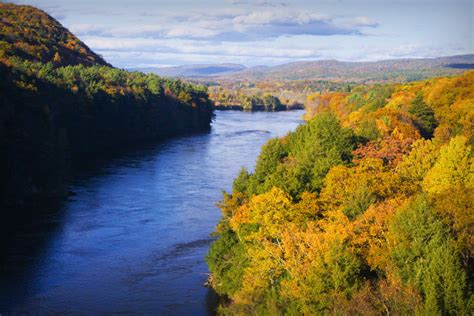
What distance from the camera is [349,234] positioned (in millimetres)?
25797

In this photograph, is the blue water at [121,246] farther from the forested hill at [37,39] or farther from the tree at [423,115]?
the forested hill at [37,39]

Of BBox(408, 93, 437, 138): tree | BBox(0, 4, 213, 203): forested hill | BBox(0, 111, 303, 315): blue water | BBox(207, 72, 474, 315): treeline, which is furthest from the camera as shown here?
BBox(408, 93, 437, 138): tree

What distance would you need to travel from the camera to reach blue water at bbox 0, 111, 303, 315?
30969mm

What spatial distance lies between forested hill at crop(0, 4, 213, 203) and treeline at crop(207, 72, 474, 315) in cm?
1997

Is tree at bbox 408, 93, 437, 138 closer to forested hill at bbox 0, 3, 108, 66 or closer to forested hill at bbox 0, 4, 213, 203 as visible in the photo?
forested hill at bbox 0, 4, 213, 203

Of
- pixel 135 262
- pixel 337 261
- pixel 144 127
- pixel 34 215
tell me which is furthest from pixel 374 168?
pixel 144 127

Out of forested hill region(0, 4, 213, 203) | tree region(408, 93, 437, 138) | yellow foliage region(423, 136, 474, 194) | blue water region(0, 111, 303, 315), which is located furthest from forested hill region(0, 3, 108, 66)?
yellow foliage region(423, 136, 474, 194)

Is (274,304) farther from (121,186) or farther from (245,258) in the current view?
(121,186)

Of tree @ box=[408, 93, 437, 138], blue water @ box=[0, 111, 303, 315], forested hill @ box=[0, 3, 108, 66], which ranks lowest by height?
blue water @ box=[0, 111, 303, 315]

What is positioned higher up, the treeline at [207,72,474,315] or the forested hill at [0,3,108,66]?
the forested hill at [0,3,108,66]

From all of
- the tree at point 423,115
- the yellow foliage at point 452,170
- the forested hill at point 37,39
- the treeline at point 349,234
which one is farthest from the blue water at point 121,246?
the forested hill at point 37,39

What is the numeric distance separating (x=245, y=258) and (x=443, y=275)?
11.3m

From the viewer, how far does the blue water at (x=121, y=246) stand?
3097 centimetres

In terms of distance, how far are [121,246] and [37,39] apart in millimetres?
77122
